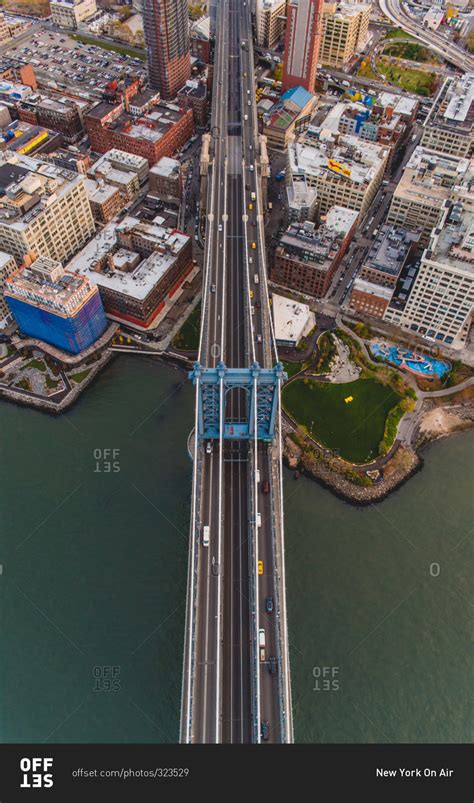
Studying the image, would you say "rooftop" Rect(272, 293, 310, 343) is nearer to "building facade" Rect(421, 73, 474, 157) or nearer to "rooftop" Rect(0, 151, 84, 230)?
"rooftop" Rect(0, 151, 84, 230)

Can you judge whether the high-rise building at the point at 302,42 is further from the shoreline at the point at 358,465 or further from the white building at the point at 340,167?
the shoreline at the point at 358,465

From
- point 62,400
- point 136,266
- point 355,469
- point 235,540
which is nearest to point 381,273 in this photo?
point 355,469

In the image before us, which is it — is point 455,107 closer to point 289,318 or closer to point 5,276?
point 289,318

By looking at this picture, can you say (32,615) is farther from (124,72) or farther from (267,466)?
(124,72)

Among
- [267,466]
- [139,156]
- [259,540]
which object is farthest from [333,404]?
[139,156]

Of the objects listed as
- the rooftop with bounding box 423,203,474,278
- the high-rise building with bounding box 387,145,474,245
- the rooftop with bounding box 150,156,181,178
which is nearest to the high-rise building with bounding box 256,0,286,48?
the rooftop with bounding box 150,156,181,178

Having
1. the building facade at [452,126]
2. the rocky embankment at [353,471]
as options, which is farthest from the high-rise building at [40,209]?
the building facade at [452,126]

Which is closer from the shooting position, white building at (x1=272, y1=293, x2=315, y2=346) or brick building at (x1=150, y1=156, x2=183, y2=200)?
white building at (x1=272, y1=293, x2=315, y2=346)
